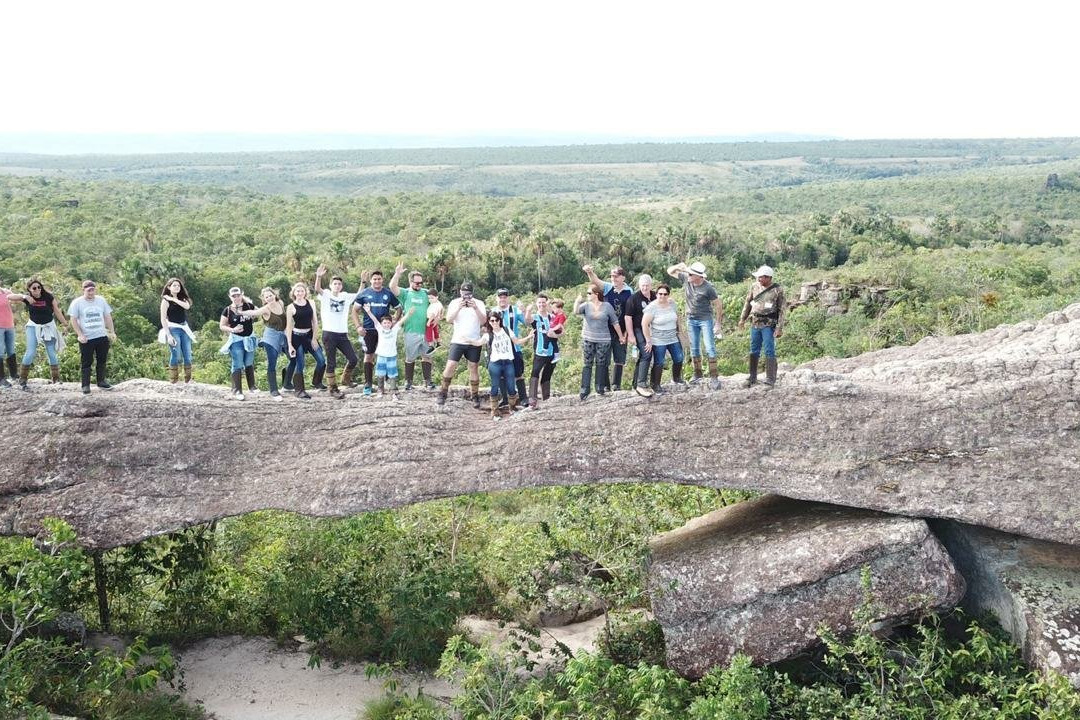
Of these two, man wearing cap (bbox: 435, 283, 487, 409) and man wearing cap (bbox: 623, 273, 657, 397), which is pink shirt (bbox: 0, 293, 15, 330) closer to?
man wearing cap (bbox: 435, 283, 487, 409)

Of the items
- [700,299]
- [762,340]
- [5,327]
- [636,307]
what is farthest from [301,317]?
[762,340]

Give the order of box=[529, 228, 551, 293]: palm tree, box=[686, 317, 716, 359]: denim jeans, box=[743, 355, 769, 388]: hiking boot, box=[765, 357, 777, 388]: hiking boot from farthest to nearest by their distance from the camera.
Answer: box=[529, 228, 551, 293]: palm tree < box=[686, 317, 716, 359]: denim jeans < box=[743, 355, 769, 388]: hiking boot < box=[765, 357, 777, 388]: hiking boot

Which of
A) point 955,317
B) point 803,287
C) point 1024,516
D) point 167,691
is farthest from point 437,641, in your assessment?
point 803,287

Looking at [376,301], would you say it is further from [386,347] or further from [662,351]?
[662,351]

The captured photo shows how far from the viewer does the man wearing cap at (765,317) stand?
1410 cm

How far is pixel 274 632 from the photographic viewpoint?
16766 millimetres

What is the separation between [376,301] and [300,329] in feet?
4.44

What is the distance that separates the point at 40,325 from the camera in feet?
47.8

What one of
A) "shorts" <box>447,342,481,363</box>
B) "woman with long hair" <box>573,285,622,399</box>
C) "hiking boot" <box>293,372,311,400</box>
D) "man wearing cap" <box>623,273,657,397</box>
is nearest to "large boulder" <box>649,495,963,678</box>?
"man wearing cap" <box>623,273,657,397</box>

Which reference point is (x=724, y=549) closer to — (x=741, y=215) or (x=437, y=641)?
(x=437, y=641)

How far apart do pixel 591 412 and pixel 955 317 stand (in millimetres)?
29244

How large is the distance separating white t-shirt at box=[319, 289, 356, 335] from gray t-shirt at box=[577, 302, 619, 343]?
3.94 metres

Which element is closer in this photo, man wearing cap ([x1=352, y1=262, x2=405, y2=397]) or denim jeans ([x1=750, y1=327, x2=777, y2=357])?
denim jeans ([x1=750, y1=327, x2=777, y2=357])

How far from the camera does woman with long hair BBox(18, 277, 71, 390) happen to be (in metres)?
14.4
